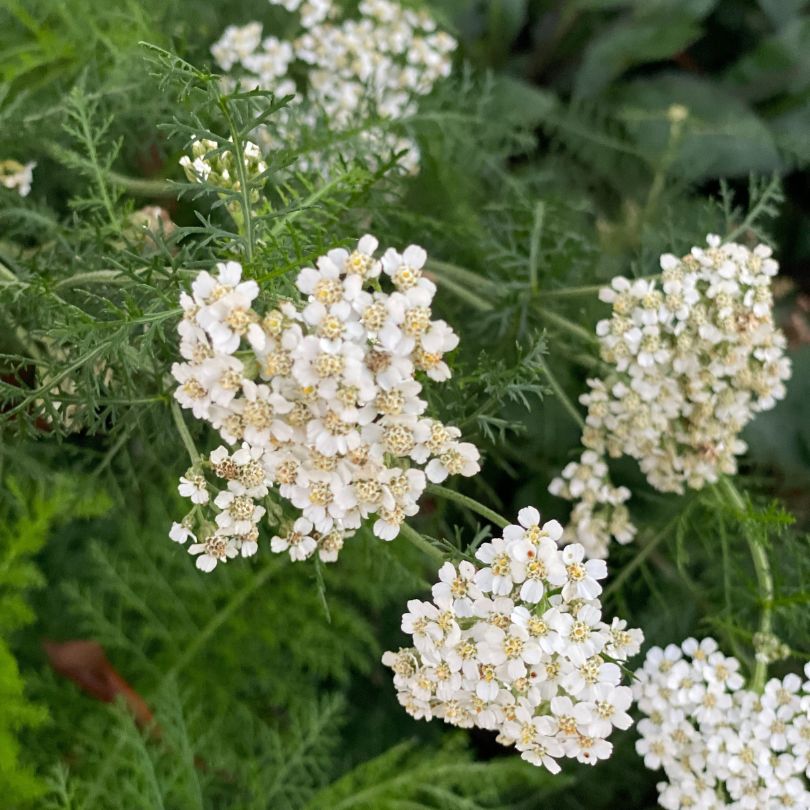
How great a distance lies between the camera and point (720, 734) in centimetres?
107

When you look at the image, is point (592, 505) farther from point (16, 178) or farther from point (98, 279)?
point (16, 178)

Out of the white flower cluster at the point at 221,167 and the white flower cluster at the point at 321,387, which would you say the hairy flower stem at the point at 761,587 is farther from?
the white flower cluster at the point at 221,167

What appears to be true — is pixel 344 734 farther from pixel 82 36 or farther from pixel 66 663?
pixel 82 36

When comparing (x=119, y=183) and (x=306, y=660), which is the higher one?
(x=119, y=183)

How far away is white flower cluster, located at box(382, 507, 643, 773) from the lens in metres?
0.80

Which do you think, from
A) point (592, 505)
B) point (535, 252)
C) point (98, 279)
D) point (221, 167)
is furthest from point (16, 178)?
point (592, 505)

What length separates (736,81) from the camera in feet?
7.27

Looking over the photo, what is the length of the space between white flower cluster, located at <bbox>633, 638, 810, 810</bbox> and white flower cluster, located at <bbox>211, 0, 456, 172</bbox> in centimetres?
86

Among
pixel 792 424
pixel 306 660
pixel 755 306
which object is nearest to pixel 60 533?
pixel 306 660

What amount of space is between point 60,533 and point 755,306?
1.30 metres

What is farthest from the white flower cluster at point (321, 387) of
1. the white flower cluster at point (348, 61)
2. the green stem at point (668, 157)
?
the green stem at point (668, 157)

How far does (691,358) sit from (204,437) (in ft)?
2.13

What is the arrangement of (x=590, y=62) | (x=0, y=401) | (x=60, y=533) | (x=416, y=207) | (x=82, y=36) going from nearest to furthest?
(x=0, y=401) < (x=82, y=36) < (x=416, y=207) < (x=60, y=533) < (x=590, y=62)

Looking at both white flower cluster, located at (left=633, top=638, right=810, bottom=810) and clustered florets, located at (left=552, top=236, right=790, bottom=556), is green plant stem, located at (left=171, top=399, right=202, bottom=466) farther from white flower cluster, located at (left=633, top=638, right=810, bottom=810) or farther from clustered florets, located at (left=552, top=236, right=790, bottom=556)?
white flower cluster, located at (left=633, top=638, right=810, bottom=810)
